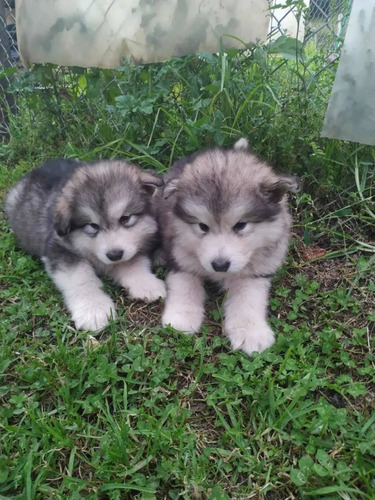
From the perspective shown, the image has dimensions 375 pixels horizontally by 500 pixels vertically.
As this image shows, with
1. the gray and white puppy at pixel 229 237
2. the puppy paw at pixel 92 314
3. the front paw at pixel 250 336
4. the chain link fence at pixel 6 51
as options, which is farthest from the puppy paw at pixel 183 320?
the chain link fence at pixel 6 51

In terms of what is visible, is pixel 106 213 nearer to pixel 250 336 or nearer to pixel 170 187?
pixel 170 187

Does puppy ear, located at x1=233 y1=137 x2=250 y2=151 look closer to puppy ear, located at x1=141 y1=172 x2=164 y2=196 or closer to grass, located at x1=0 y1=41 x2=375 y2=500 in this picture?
grass, located at x1=0 y1=41 x2=375 y2=500

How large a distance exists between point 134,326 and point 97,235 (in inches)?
26.6

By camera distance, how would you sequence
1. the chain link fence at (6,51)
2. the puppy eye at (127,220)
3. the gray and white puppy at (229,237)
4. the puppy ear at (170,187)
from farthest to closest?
the chain link fence at (6,51) < the puppy eye at (127,220) < the puppy ear at (170,187) < the gray and white puppy at (229,237)

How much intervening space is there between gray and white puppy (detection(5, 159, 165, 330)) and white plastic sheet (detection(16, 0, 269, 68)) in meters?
1.07

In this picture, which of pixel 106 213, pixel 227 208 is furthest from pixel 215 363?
pixel 106 213

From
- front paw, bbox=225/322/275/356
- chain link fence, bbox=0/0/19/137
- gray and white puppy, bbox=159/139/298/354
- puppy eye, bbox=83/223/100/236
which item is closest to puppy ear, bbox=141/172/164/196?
gray and white puppy, bbox=159/139/298/354

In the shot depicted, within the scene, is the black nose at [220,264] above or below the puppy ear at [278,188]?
below

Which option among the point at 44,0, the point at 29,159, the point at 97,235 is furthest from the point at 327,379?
the point at 29,159

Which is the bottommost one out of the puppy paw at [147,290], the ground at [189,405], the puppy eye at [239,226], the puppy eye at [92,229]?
the ground at [189,405]

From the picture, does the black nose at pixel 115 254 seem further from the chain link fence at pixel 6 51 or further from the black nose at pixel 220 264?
the chain link fence at pixel 6 51

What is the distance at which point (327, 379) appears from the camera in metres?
2.35

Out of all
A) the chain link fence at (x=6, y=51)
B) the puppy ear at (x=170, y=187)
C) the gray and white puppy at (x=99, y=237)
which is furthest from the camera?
the chain link fence at (x=6, y=51)

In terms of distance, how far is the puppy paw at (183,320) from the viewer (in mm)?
2705
